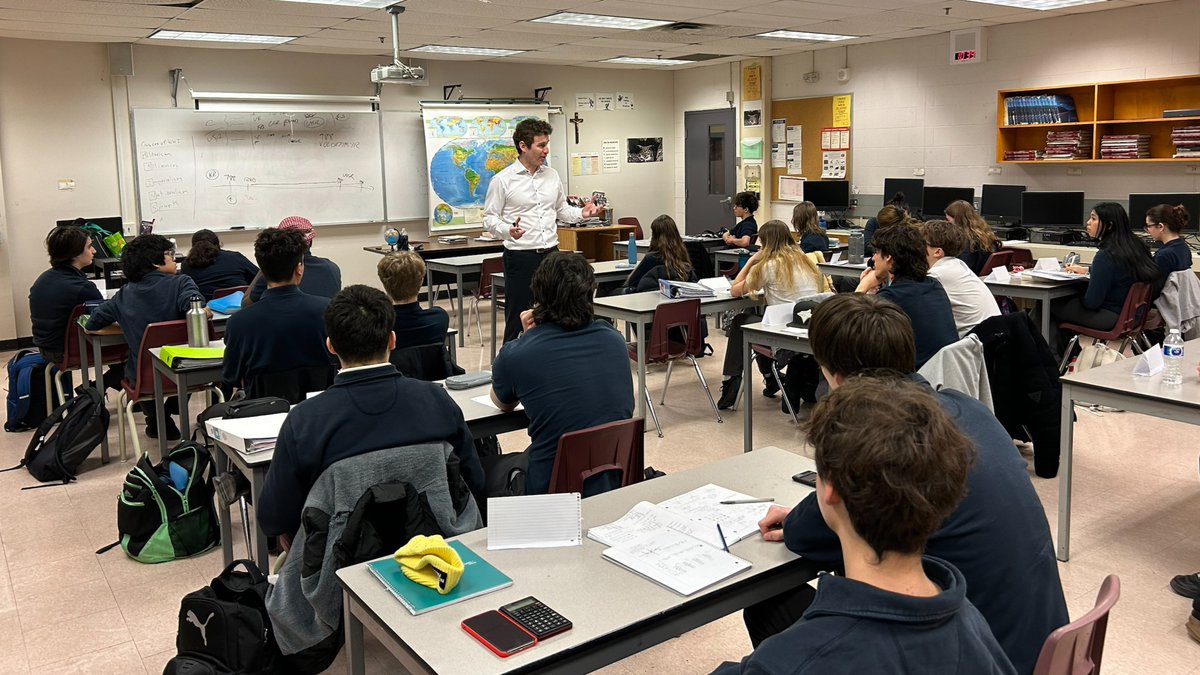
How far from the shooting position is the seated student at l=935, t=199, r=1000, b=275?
22.7 feet

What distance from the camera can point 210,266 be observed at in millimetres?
6234

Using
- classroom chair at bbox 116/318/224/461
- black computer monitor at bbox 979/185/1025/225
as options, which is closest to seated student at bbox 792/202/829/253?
black computer monitor at bbox 979/185/1025/225

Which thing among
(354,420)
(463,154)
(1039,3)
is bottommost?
(354,420)

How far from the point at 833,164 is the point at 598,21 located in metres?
3.79

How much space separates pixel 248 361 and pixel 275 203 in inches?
250

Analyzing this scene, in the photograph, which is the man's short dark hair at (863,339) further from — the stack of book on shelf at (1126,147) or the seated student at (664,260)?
the stack of book on shelf at (1126,147)

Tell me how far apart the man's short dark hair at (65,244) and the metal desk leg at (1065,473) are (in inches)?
204

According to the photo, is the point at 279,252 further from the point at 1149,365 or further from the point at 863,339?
the point at 1149,365

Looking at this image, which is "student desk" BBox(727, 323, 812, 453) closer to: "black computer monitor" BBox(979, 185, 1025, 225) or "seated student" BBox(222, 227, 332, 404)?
"seated student" BBox(222, 227, 332, 404)

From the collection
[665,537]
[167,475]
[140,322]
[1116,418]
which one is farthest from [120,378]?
[1116,418]

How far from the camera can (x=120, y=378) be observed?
550 centimetres

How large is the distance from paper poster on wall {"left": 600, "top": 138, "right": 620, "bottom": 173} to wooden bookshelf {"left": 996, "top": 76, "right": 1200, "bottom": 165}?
4.83 meters

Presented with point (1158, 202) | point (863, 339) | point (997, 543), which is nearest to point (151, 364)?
point (863, 339)

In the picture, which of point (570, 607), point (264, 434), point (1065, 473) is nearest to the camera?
point (570, 607)
